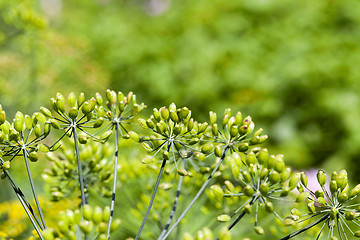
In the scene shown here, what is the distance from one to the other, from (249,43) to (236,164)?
2885 millimetres

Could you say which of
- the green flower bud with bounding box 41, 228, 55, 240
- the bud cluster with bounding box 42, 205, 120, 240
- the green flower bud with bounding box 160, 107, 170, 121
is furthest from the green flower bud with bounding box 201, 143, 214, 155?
the green flower bud with bounding box 41, 228, 55, 240

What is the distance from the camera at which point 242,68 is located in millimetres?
3232

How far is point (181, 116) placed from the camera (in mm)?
806

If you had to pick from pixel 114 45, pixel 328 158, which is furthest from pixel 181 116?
pixel 114 45

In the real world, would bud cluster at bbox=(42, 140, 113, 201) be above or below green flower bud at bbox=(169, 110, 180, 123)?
above

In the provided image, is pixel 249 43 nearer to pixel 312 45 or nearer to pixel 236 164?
pixel 312 45

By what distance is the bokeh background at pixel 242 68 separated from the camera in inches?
109

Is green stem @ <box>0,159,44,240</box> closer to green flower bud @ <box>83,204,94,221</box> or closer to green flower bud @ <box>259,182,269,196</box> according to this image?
green flower bud @ <box>83,204,94,221</box>

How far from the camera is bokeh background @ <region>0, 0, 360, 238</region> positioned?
109 inches

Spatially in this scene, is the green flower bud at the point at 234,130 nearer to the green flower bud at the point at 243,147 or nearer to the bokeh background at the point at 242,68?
the green flower bud at the point at 243,147

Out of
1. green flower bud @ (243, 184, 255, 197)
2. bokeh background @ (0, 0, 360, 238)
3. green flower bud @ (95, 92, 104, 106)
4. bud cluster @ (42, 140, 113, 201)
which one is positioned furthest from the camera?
bokeh background @ (0, 0, 360, 238)

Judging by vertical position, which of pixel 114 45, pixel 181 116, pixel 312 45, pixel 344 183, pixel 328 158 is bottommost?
pixel 344 183

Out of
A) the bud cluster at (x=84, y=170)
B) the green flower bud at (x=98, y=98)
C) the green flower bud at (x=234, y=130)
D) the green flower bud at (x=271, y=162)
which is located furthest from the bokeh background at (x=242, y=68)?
the green flower bud at (x=271, y=162)

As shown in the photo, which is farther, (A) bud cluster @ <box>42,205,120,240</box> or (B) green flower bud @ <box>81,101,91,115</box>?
(B) green flower bud @ <box>81,101,91,115</box>
